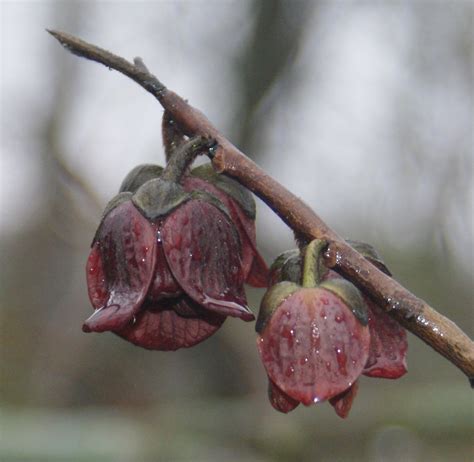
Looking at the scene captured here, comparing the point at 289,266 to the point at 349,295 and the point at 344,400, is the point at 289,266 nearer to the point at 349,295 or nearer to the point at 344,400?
the point at 349,295

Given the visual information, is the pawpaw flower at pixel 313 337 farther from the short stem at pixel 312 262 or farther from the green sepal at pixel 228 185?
the green sepal at pixel 228 185

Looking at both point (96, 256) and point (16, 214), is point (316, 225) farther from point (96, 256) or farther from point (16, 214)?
point (16, 214)

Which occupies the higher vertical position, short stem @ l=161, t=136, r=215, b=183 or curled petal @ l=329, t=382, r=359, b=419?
short stem @ l=161, t=136, r=215, b=183

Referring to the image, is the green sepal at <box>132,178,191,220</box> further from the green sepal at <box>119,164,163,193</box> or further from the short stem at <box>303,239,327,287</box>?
the short stem at <box>303,239,327,287</box>

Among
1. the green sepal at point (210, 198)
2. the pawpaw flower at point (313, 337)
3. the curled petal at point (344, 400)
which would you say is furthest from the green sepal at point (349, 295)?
the green sepal at point (210, 198)

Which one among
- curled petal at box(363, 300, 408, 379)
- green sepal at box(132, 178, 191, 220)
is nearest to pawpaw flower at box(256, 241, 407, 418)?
curled petal at box(363, 300, 408, 379)

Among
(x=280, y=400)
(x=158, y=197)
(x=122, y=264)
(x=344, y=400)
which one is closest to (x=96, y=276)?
(x=122, y=264)

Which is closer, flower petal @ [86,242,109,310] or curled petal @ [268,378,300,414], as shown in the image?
curled petal @ [268,378,300,414]
